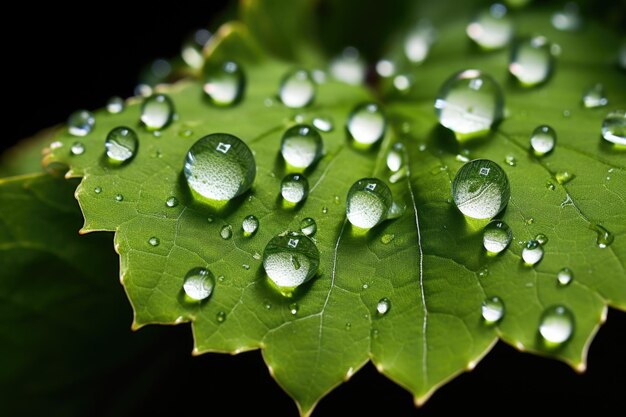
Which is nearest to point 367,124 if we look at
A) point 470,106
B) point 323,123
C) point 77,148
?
point 323,123

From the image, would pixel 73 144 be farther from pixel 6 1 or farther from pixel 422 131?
pixel 6 1

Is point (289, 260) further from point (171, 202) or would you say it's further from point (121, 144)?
point (121, 144)

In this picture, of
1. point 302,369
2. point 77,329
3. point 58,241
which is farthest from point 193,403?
point 302,369

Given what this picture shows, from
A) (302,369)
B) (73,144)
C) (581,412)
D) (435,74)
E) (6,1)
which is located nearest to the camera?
(302,369)

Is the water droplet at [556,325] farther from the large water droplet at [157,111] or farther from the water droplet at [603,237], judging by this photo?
the large water droplet at [157,111]

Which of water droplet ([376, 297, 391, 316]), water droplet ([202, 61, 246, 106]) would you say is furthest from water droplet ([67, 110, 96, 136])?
water droplet ([376, 297, 391, 316])
